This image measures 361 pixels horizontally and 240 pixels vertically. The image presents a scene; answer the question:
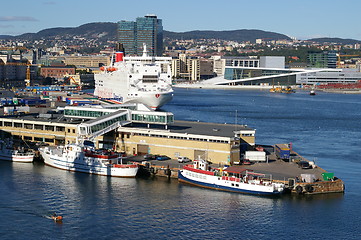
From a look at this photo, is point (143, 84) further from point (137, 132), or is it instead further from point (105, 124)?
point (137, 132)

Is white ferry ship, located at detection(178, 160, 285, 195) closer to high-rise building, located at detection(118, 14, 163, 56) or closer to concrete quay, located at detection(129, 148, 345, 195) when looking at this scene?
concrete quay, located at detection(129, 148, 345, 195)

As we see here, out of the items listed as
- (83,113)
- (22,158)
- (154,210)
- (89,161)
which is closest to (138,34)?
(83,113)

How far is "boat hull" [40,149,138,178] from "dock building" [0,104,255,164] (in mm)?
1378

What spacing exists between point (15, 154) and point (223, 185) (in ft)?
37.8

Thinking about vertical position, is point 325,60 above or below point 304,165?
above

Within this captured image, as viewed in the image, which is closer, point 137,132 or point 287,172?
point 287,172

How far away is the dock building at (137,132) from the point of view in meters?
28.6

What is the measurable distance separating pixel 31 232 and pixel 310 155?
62.4 ft

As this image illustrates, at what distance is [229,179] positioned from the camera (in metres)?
25.3

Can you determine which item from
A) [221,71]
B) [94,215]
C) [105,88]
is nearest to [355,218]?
[94,215]

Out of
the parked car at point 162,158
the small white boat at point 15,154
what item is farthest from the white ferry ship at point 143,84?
the parked car at point 162,158

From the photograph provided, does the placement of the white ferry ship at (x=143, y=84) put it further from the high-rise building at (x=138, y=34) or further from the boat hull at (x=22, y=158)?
the high-rise building at (x=138, y=34)

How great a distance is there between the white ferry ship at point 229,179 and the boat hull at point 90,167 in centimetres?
241

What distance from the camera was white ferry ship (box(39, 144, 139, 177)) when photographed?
2753cm
